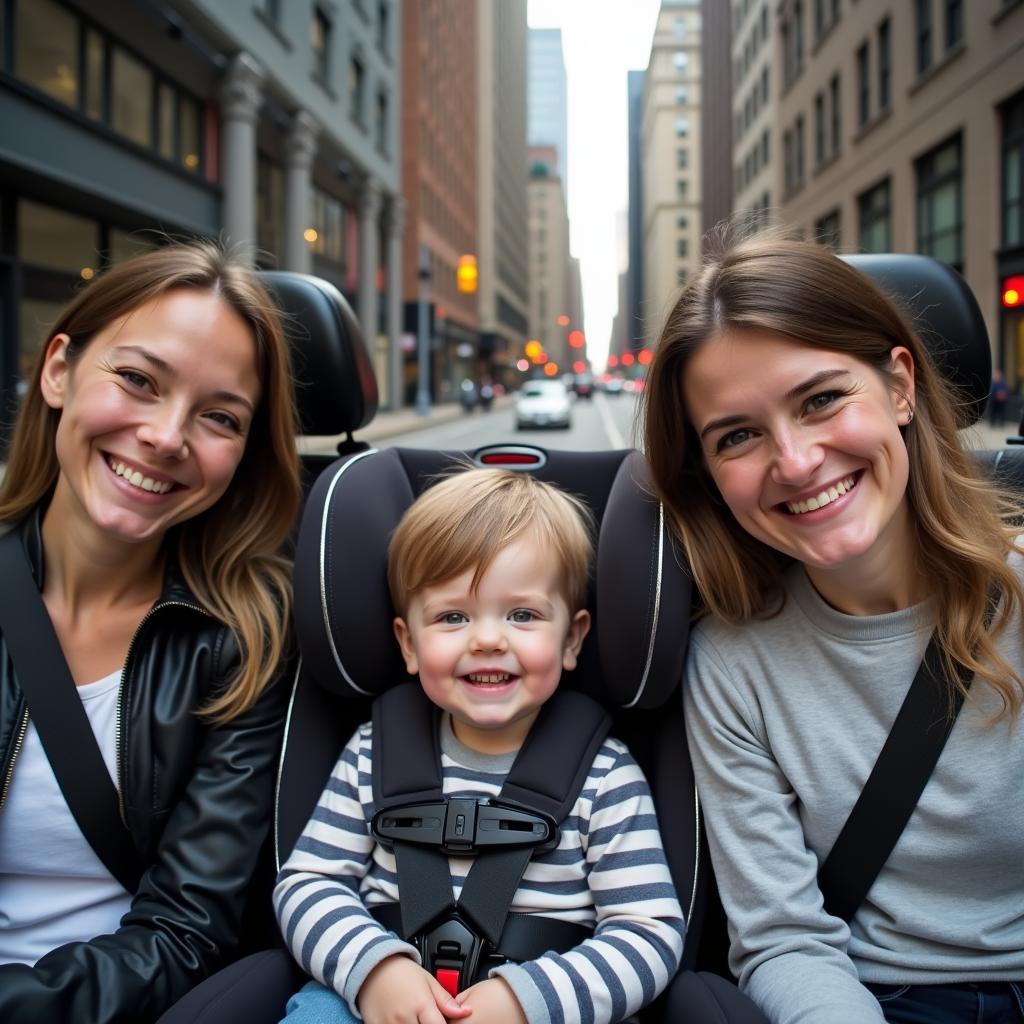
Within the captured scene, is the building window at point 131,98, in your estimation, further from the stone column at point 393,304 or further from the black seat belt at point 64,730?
the stone column at point 393,304

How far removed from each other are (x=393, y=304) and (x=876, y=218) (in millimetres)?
16990

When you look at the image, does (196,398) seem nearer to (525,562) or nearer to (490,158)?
(525,562)

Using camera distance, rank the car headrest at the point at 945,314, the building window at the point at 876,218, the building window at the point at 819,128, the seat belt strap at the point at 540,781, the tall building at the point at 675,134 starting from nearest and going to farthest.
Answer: the seat belt strap at the point at 540,781
the car headrest at the point at 945,314
the building window at the point at 876,218
the building window at the point at 819,128
the tall building at the point at 675,134

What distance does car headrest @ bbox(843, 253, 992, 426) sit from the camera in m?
2.36

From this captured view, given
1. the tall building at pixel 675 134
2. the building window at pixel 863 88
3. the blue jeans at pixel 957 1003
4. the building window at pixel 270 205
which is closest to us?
the blue jeans at pixel 957 1003

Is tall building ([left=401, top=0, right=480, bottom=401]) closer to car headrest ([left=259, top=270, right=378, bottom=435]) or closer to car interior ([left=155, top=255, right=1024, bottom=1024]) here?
car headrest ([left=259, top=270, right=378, bottom=435])

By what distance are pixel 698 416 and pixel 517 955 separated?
3.79 feet

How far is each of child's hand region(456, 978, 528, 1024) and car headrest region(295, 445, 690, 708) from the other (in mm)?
635

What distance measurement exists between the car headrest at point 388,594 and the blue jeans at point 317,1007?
62 cm

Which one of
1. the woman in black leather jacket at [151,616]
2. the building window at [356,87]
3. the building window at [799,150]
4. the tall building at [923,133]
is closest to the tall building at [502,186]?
the building window at [799,150]

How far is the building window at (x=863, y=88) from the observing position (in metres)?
25.5

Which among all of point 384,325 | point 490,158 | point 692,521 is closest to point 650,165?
point 490,158

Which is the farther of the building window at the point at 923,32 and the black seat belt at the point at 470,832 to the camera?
the building window at the point at 923,32

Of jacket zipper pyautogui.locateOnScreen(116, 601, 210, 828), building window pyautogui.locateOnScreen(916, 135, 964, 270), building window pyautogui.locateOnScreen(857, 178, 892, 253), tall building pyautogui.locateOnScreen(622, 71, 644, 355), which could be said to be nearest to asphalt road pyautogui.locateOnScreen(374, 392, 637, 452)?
building window pyautogui.locateOnScreen(857, 178, 892, 253)
